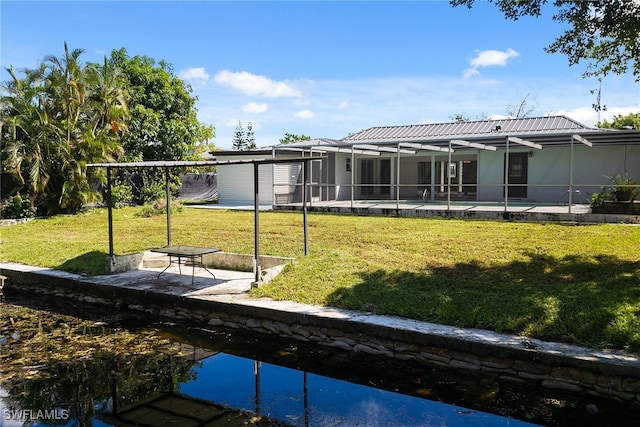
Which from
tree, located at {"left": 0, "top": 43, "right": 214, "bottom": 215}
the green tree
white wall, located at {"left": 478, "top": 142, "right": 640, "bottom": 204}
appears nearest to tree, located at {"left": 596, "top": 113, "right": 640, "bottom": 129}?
white wall, located at {"left": 478, "top": 142, "right": 640, "bottom": 204}

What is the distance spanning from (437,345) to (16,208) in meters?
16.4

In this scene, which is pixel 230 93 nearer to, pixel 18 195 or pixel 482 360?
pixel 18 195

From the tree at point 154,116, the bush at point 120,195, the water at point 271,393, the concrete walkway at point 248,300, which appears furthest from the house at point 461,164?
the water at point 271,393

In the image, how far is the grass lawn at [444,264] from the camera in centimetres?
615

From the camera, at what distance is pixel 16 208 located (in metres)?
16.8

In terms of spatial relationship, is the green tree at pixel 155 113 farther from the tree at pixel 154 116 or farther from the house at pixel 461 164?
the house at pixel 461 164

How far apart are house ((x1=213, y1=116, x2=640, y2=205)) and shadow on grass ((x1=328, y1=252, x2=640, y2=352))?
6967mm

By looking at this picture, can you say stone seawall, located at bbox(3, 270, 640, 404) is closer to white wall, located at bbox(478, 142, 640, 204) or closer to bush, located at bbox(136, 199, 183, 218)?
bush, located at bbox(136, 199, 183, 218)

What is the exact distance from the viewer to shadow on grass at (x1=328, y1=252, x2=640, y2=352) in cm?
577

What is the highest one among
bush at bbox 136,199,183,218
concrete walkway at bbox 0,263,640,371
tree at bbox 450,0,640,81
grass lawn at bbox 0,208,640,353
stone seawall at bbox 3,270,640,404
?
tree at bbox 450,0,640,81

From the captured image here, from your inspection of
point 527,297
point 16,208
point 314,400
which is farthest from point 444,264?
point 16,208

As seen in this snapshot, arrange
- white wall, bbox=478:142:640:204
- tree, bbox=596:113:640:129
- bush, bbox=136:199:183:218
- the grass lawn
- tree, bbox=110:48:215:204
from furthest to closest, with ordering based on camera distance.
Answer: tree, bbox=596:113:640:129
tree, bbox=110:48:215:204
white wall, bbox=478:142:640:204
bush, bbox=136:199:183:218
the grass lawn

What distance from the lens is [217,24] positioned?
15148mm

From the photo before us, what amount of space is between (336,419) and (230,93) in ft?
147
